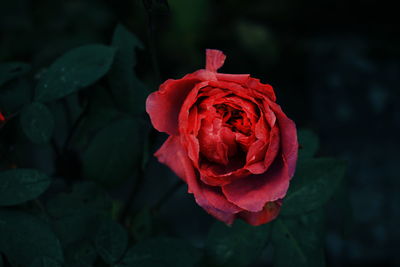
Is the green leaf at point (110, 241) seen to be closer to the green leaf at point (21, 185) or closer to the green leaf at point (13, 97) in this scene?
the green leaf at point (21, 185)

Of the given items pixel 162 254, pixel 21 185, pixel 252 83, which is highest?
pixel 252 83

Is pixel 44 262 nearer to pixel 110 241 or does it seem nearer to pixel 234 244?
pixel 110 241

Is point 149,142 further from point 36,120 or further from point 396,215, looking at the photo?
point 396,215

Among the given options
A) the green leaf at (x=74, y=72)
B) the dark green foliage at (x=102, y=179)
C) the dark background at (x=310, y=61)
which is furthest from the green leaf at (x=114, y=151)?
the dark background at (x=310, y=61)

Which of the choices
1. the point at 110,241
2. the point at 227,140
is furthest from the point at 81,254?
the point at 227,140

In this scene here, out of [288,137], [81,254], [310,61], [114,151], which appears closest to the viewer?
[288,137]

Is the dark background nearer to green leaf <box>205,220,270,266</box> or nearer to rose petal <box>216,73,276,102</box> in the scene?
green leaf <box>205,220,270,266</box>
